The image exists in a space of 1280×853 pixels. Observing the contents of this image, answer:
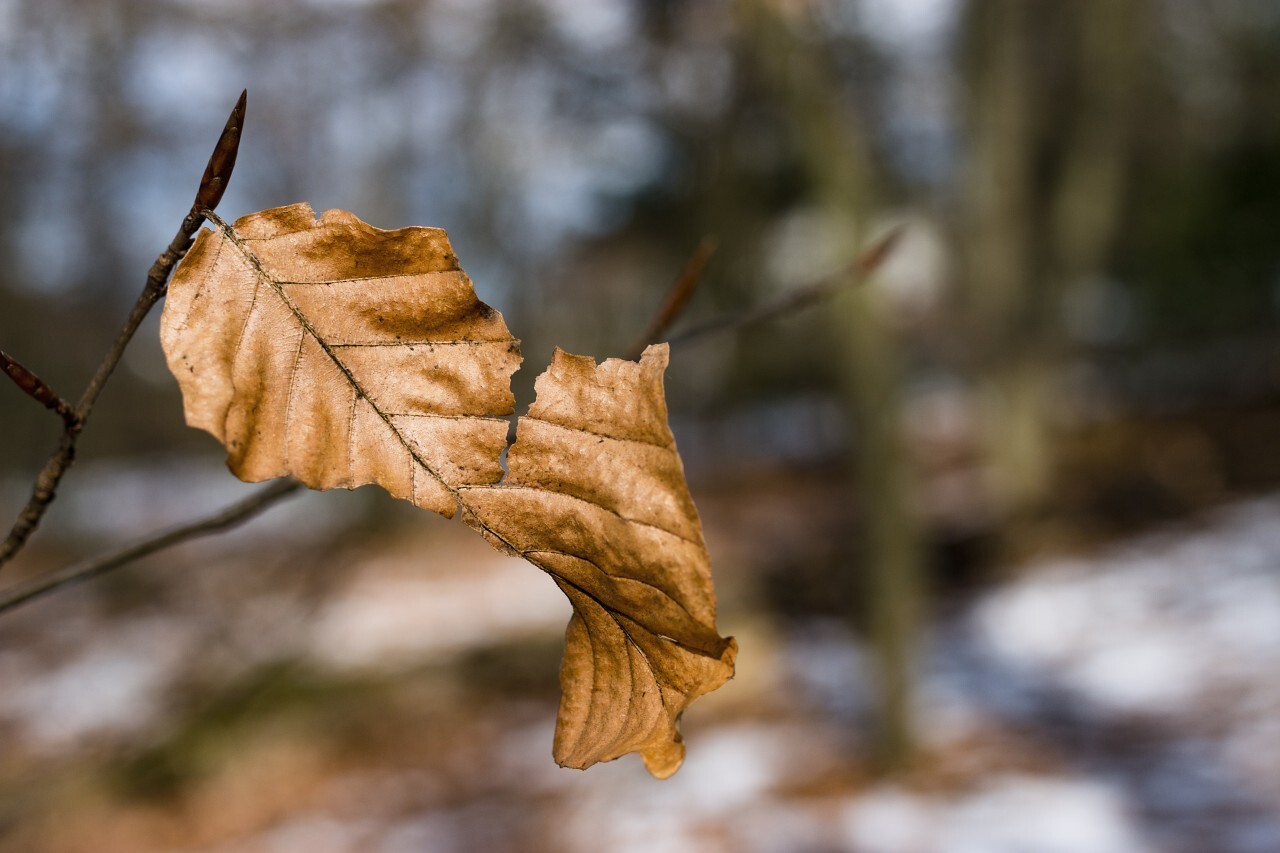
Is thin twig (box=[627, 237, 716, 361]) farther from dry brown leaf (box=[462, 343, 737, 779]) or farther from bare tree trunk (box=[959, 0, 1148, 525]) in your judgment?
bare tree trunk (box=[959, 0, 1148, 525])

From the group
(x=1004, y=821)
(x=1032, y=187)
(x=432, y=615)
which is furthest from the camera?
(x=1032, y=187)

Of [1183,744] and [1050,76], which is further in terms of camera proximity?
[1050,76]

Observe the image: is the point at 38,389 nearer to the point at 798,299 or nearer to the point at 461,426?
the point at 461,426

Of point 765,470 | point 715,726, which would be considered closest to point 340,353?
point 715,726

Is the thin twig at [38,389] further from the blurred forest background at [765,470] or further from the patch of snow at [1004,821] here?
the patch of snow at [1004,821]

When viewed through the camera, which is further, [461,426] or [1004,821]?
[1004,821]

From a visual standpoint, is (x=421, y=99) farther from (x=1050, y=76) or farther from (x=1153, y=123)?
(x=1153, y=123)

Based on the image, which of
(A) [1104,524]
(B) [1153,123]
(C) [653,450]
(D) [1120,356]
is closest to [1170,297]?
(D) [1120,356]
